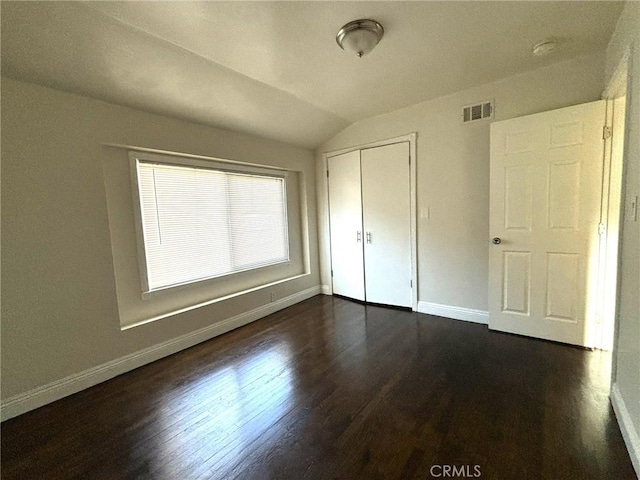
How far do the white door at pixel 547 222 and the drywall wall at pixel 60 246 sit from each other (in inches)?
127

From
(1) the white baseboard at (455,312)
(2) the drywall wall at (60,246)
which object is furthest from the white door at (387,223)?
(2) the drywall wall at (60,246)

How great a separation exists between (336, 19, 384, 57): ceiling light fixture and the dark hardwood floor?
241cm

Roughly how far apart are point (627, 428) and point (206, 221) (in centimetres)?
350

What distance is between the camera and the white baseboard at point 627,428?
4.27 ft

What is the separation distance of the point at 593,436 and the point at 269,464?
5.66 feet

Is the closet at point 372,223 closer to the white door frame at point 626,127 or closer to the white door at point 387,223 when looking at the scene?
the white door at point 387,223

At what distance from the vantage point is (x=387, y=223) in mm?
3602

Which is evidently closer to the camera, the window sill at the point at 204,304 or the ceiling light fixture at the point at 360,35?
the ceiling light fixture at the point at 360,35

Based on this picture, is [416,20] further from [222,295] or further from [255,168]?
[222,295]

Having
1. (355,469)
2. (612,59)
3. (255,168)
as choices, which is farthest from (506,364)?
(255,168)

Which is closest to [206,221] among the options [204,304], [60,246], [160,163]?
[160,163]

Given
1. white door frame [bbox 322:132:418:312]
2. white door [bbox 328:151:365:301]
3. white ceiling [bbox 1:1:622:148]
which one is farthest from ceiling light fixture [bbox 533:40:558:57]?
white door [bbox 328:151:365:301]

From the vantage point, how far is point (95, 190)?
2221 millimetres

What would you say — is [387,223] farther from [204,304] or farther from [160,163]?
[160,163]
